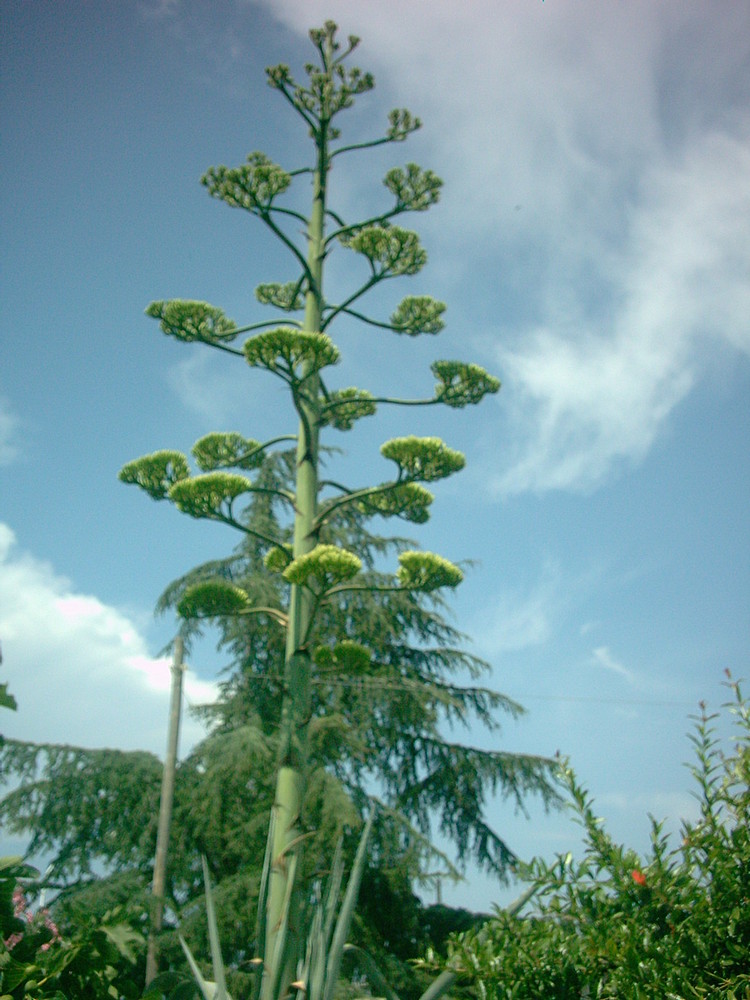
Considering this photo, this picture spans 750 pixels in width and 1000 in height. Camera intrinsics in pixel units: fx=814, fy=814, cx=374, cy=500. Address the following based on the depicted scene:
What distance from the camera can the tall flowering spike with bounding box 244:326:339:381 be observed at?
462cm

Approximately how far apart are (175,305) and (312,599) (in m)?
2.15

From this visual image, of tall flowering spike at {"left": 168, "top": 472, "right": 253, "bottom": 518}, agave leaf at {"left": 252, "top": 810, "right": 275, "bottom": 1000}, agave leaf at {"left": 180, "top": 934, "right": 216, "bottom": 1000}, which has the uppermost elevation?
tall flowering spike at {"left": 168, "top": 472, "right": 253, "bottom": 518}

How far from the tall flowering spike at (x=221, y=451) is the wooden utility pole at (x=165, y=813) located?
322 centimetres

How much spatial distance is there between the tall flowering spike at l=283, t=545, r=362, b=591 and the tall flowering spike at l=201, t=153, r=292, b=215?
2.27 meters

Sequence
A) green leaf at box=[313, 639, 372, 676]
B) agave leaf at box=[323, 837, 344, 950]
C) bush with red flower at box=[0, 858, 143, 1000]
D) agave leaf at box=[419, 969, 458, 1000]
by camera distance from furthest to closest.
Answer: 1. green leaf at box=[313, 639, 372, 676]
2. agave leaf at box=[323, 837, 344, 950]
3. agave leaf at box=[419, 969, 458, 1000]
4. bush with red flower at box=[0, 858, 143, 1000]

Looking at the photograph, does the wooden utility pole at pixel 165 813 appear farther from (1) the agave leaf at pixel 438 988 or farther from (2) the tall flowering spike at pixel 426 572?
(1) the agave leaf at pixel 438 988

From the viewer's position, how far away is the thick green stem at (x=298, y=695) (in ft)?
11.4

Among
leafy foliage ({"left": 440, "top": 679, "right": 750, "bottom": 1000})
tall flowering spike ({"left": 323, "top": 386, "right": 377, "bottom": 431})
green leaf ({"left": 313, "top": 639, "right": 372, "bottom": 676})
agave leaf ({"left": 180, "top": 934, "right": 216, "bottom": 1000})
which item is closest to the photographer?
leafy foliage ({"left": 440, "top": 679, "right": 750, "bottom": 1000})

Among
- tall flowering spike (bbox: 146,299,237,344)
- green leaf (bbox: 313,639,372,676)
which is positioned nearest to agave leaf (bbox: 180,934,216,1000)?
green leaf (bbox: 313,639,372,676)

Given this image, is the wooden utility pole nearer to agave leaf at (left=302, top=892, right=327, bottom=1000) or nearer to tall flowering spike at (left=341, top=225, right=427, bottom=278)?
agave leaf at (left=302, top=892, right=327, bottom=1000)

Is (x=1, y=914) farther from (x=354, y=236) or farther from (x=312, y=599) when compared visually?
(x=354, y=236)

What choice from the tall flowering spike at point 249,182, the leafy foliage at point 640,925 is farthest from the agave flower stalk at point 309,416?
the leafy foliage at point 640,925

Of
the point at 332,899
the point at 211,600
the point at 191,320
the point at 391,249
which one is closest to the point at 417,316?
the point at 391,249

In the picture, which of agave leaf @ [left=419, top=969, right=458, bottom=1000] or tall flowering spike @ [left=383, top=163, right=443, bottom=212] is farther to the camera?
tall flowering spike @ [left=383, top=163, right=443, bottom=212]
